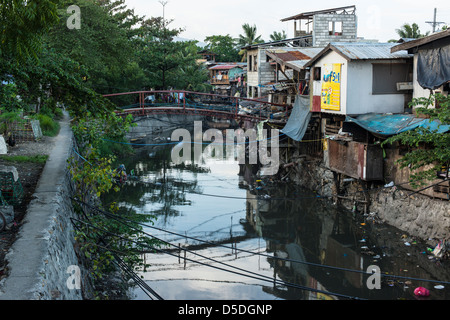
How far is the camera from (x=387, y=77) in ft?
59.8

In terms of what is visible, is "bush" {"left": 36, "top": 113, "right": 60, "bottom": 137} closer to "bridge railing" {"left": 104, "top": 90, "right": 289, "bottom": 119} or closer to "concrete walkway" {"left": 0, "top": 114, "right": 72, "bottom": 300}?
"bridge railing" {"left": 104, "top": 90, "right": 289, "bottom": 119}

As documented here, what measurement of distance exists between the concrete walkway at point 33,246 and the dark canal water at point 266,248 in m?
2.16

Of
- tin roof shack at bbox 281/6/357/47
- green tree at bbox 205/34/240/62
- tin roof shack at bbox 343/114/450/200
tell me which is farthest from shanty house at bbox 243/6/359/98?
green tree at bbox 205/34/240/62

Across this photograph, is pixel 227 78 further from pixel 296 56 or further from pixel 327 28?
pixel 296 56

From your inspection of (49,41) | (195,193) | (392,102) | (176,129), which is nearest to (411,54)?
(392,102)

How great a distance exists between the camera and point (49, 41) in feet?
81.4

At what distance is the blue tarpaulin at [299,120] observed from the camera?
21234 millimetres

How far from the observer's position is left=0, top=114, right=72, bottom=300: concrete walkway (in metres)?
5.33

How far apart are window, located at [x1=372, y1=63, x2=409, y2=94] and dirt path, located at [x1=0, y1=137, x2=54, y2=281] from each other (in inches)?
496
